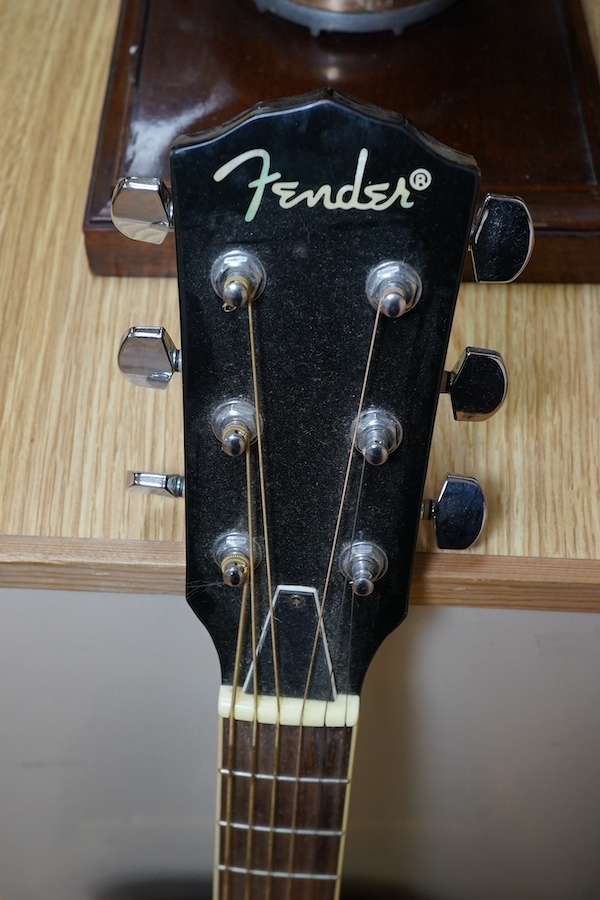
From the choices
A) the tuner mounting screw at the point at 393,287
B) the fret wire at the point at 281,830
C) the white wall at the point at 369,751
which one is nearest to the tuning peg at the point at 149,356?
the tuner mounting screw at the point at 393,287

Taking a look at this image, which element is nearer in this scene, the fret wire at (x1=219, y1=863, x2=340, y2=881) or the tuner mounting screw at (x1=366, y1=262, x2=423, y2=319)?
the tuner mounting screw at (x1=366, y1=262, x2=423, y2=319)

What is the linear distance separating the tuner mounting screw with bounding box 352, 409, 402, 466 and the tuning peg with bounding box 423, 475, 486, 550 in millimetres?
73

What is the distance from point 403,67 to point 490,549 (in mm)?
382

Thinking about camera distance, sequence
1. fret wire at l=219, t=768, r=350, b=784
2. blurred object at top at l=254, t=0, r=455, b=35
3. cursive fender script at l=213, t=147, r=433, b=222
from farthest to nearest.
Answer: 1. blurred object at top at l=254, t=0, r=455, b=35
2. fret wire at l=219, t=768, r=350, b=784
3. cursive fender script at l=213, t=147, r=433, b=222

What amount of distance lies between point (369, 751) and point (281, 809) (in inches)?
6.3

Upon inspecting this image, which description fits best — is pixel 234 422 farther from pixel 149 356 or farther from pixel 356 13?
pixel 356 13

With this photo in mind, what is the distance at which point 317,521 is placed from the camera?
1.70ft

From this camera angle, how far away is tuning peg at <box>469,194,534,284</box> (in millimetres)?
411

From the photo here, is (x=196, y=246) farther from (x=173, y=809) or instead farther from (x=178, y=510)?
(x=173, y=809)

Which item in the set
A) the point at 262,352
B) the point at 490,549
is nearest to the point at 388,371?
the point at 262,352

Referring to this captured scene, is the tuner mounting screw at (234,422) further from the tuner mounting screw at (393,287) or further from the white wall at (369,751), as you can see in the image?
the white wall at (369,751)

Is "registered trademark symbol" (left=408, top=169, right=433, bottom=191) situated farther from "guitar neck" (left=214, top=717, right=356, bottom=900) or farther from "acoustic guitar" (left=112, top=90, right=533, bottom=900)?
"guitar neck" (left=214, top=717, right=356, bottom=900)

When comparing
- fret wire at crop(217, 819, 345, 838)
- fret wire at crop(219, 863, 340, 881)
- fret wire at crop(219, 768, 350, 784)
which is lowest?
fret wire at crop(219, 863, 340, 881)

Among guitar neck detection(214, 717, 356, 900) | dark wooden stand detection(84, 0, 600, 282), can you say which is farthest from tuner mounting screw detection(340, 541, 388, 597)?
dark wooden stand detection(84, 0, 600, 282)
